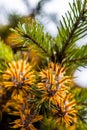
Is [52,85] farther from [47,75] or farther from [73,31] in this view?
[73,31]

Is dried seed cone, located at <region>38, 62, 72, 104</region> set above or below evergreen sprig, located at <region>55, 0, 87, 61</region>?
below

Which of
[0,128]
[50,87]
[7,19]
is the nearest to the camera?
[50,87]

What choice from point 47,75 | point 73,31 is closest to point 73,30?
point 73,31

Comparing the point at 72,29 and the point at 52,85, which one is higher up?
the point at 72,29

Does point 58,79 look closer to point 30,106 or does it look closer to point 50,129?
point 30,106

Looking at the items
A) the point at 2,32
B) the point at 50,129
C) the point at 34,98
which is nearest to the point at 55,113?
the point at 34,98

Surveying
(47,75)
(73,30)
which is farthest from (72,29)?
(47,75)

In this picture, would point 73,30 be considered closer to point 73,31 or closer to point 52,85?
point 73,31

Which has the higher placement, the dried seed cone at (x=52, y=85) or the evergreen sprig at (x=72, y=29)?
the evergreen sprig at (x=72, y=29)
